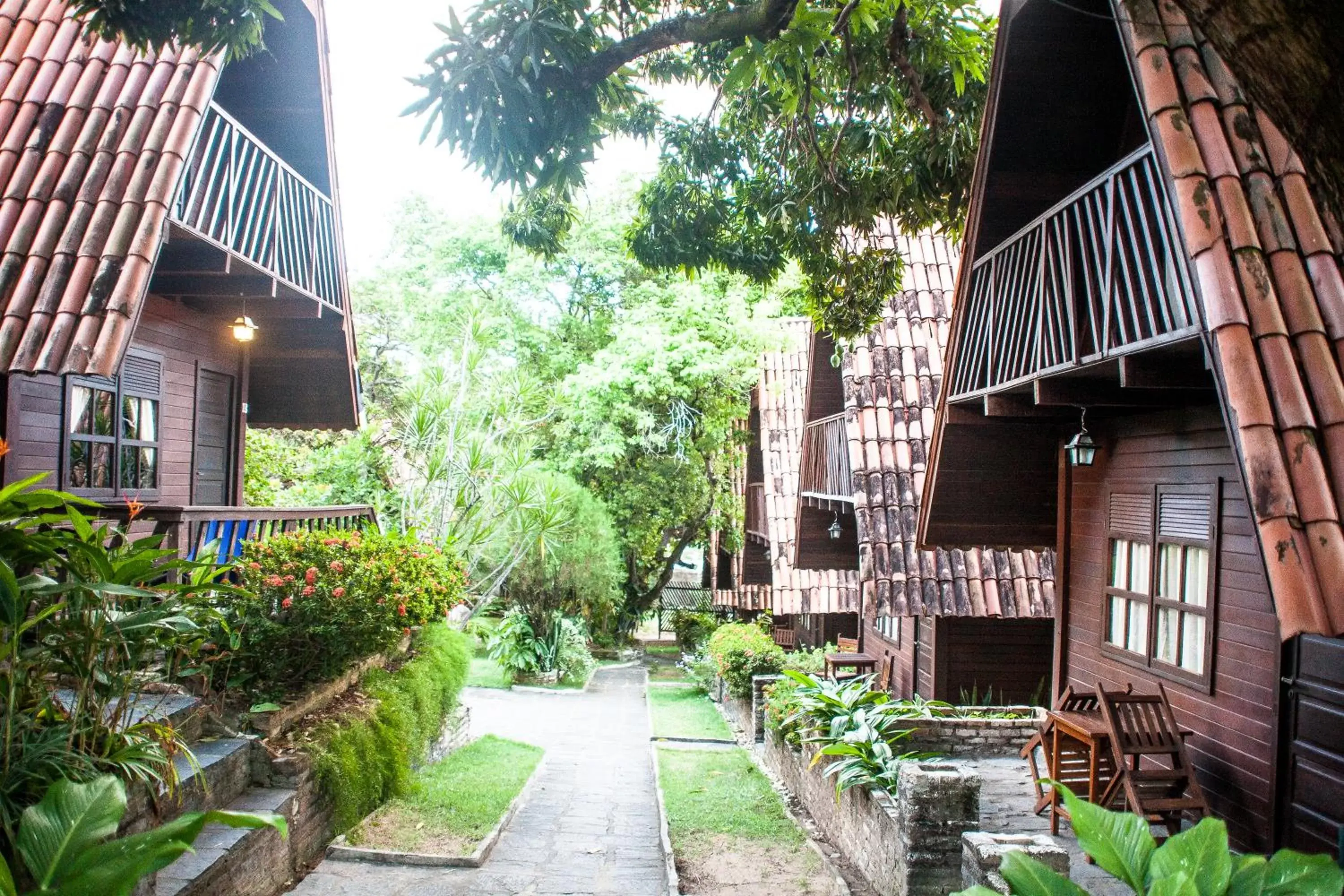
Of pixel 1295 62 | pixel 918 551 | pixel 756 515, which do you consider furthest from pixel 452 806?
pixel 756 515

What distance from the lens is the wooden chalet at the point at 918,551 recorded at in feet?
32.7

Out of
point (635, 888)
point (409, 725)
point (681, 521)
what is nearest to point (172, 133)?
point (409, 725)

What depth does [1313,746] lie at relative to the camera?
4.96 meters

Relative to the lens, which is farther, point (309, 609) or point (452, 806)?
point (452, 806)

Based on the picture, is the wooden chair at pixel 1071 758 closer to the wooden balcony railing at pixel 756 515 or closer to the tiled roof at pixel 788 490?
the tiled roof at pixel 788 490

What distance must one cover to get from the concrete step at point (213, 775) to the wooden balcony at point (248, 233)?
3722mm

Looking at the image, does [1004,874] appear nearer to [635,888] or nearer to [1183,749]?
[1183,749]

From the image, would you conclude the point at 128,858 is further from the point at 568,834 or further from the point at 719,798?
the point at 719,798

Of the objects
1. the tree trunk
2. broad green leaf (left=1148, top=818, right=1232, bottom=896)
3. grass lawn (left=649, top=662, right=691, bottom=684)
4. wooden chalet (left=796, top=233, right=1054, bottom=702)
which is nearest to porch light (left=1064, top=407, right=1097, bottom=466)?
wooden chalet (left=796, top=233, right=1054, bottom=702)

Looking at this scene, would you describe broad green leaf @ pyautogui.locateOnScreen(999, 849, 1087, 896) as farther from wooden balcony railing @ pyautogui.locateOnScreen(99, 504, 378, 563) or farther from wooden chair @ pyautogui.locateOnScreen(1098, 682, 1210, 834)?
wooden balcony railing @ pyautogui.locateOnScreen(99, 504, 378, 563)

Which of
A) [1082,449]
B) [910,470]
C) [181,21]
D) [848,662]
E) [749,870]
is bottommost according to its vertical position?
[749,870]

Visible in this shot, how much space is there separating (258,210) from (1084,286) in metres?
7.00

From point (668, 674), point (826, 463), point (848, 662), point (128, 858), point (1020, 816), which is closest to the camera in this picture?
point (128, 858)

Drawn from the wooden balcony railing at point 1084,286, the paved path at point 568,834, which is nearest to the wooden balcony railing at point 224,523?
the paved path at point 568,834
